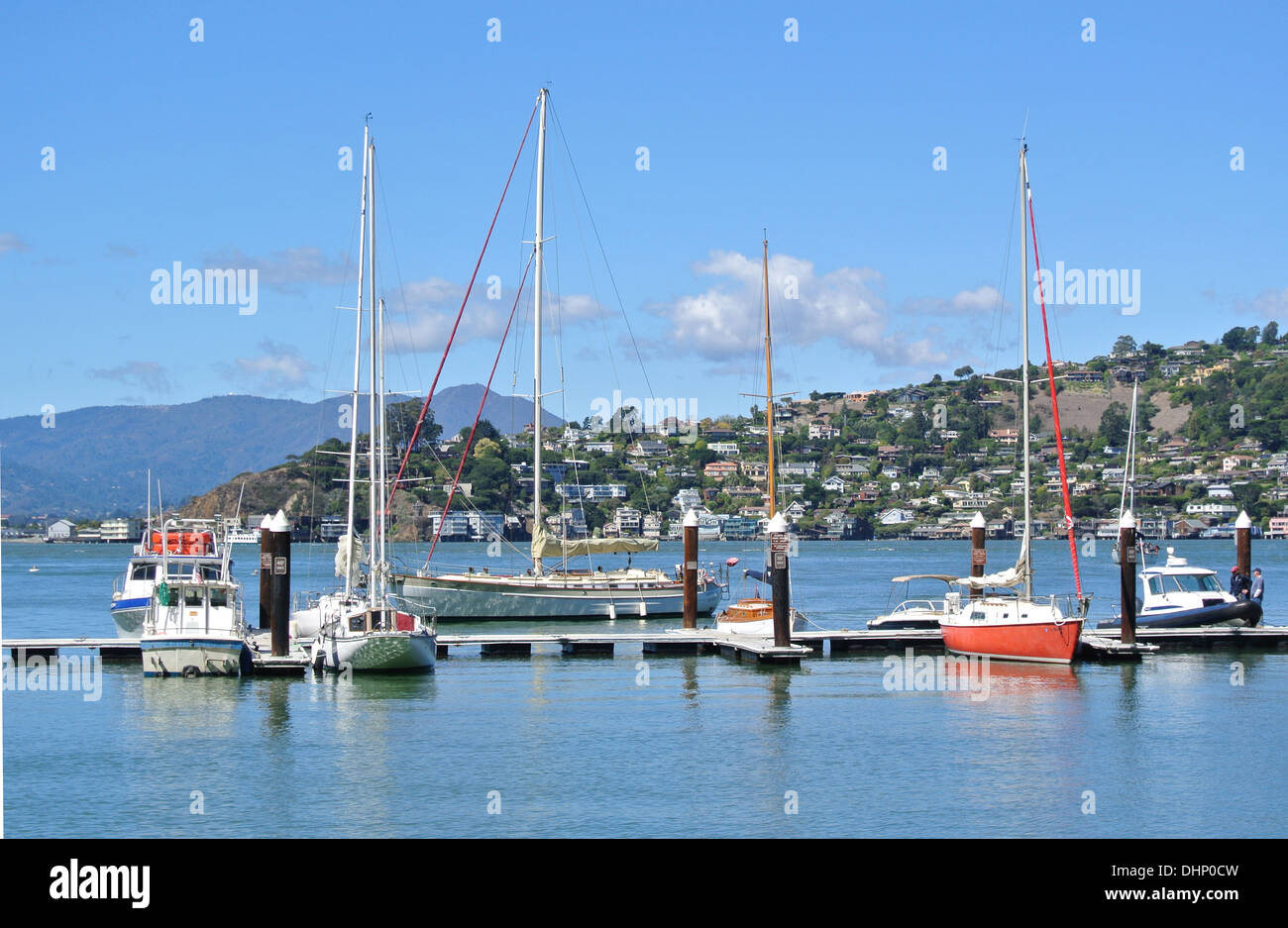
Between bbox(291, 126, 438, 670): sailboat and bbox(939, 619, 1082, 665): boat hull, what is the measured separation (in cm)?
1388

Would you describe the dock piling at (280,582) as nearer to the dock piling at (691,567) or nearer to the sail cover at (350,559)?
the sail cover at (350,559)

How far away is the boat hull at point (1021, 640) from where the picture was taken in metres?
35.1

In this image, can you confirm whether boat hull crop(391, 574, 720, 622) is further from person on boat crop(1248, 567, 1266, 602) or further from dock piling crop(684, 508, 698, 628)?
person on boat crop(1248, 567, 1266, 602)

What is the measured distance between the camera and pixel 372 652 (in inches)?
1336

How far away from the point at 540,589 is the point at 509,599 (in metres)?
1.19

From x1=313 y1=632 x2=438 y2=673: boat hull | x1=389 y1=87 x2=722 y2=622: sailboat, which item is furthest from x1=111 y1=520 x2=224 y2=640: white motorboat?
x1=389 y1=87 x2=722 y2=622: sailboat

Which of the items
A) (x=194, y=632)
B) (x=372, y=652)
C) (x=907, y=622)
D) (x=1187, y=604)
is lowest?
(x=907, y=622)

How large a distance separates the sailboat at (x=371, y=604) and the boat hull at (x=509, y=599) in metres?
8.76

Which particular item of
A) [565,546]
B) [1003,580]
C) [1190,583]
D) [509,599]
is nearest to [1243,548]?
[1190,583]

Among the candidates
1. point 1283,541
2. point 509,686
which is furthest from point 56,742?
point 1283,541

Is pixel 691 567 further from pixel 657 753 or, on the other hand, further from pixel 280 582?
pixel 657 753

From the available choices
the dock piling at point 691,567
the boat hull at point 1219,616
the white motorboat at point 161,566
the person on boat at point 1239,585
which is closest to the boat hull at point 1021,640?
the boat hull at point 1219,616

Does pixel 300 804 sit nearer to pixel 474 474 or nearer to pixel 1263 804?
pixel 1263 804
